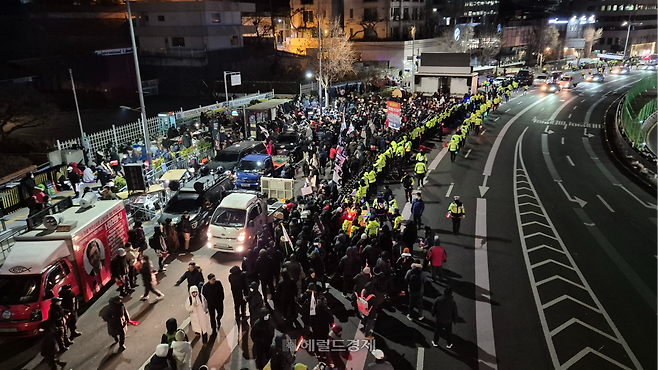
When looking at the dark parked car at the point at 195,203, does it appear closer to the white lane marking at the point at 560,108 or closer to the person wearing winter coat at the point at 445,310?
the person wearing winter coat at the point at 445,310

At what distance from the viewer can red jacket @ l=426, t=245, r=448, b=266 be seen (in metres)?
11.9

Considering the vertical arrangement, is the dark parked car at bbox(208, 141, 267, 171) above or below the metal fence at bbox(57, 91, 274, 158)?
below

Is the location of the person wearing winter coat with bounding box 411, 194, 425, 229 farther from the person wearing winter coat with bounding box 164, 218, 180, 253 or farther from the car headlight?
the person wearing winter coat with bounding box 164, 218, 180, 253

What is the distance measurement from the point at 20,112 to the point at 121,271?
75.0 feet

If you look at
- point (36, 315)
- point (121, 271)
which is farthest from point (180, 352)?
point (121, 271)

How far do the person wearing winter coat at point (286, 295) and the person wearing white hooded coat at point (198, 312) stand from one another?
1.75 m

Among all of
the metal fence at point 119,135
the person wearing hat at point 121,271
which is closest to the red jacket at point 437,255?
the person wearing hat at point 121,271

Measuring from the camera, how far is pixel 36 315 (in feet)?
31.5

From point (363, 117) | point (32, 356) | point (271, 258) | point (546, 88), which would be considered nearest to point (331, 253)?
point (271, 258)

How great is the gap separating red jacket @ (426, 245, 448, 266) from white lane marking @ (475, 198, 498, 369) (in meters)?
1.38

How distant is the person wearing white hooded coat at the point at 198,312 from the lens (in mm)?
Result: 9422

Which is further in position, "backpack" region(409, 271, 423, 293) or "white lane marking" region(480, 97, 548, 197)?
"white lane marking" region(480, 97, 548, 197)

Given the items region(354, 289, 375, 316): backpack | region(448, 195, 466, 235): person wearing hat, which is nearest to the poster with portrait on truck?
region(354, 289, 375, 316): backpack

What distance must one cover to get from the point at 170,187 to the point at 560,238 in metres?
15.5
